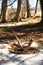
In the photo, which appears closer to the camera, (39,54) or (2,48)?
(39,54)

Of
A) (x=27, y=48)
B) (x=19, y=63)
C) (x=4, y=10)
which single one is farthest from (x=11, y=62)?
(x=4, y=10)

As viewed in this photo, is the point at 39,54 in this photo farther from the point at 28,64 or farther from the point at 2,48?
the point at 2,48

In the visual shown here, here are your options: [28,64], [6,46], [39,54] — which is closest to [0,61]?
[28,64]

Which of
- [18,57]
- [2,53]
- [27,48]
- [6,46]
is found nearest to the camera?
[18,57]

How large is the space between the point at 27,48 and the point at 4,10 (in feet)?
39.4

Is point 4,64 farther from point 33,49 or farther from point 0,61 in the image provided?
point 33,49

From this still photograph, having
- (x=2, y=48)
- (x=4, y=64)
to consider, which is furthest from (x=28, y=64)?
(x=2, y=48)

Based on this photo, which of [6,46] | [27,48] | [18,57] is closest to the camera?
[18,57]

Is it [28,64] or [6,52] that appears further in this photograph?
[6,52]

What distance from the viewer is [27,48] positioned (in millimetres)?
6414

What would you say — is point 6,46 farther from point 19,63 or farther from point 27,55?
point 19,63

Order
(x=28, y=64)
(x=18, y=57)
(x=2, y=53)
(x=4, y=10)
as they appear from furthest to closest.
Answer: (x=4, y=10) → (x=2, y=53) → (x=18, y=57) → (x=28, y=64)

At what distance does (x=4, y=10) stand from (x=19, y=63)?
13.3 m

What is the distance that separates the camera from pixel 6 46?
273 inches
